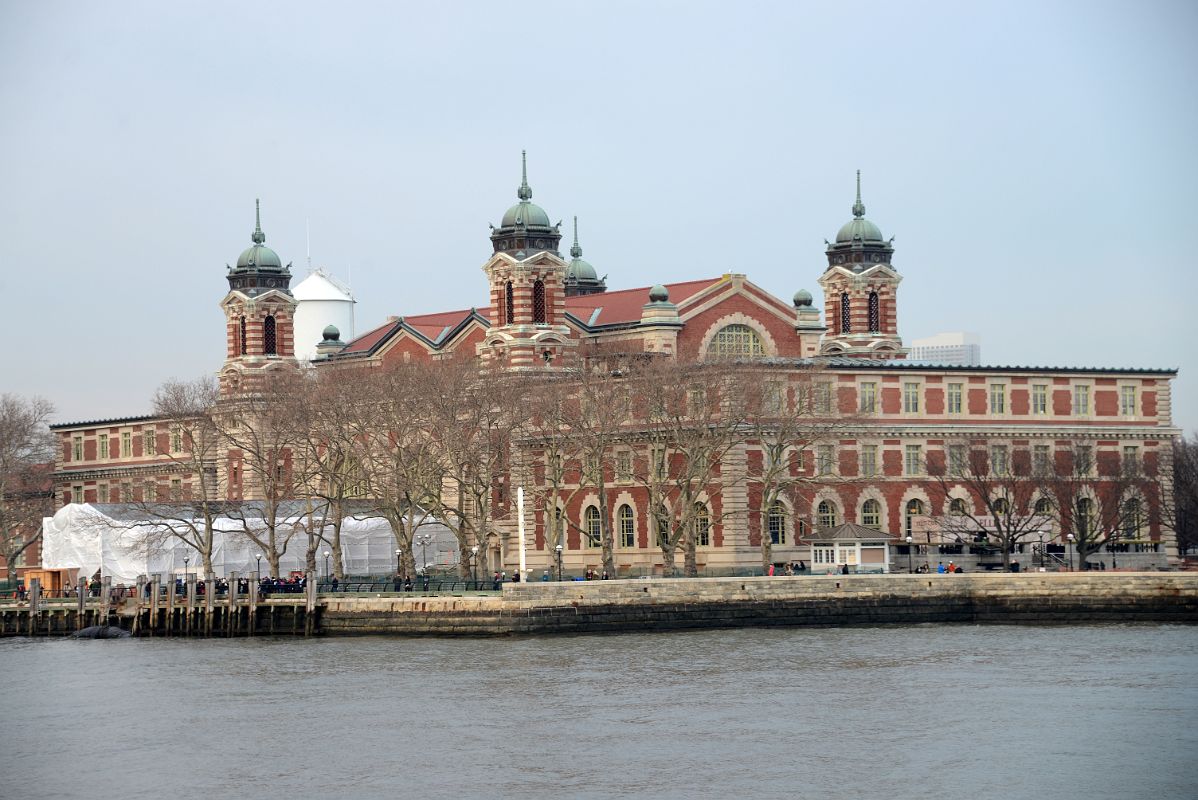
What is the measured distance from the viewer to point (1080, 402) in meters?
116

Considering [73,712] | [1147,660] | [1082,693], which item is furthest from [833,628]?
[73,712]

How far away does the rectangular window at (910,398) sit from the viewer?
112 meters

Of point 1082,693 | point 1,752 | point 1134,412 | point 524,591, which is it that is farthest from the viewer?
point 1134,412

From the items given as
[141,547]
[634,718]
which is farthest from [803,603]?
[141,547]

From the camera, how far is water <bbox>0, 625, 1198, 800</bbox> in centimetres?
5259

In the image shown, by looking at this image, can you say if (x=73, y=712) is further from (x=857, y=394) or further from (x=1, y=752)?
(x=857, y=394)

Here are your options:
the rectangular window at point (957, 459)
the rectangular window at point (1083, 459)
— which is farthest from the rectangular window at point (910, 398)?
the rectangular window at point (1083, 459)

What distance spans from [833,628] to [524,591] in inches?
484

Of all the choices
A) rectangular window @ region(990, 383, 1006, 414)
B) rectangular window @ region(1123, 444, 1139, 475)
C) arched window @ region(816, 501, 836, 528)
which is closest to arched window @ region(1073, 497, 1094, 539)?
rectangular window @ region(1123, 444, 1139, 475)

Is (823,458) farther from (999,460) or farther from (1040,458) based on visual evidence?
(1040,458)

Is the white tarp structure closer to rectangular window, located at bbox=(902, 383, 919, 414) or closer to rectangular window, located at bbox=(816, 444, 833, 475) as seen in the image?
rectangular window, located at bbox=(816, 444, 833, 475)

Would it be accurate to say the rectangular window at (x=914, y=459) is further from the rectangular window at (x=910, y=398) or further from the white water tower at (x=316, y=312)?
the white water tower at (x=316, y=312)

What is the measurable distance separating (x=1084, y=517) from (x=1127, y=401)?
1331cm

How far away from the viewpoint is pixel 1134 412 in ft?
382
